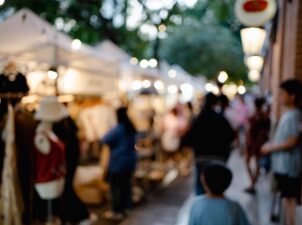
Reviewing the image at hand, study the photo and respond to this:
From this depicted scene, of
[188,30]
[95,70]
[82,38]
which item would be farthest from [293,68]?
[188,30]

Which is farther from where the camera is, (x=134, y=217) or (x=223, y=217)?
(x=134, y=217)

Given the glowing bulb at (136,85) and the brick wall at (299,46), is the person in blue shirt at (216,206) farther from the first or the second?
the glowing bulb at (136,85)

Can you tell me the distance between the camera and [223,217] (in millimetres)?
3715

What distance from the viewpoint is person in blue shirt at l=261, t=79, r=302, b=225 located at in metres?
5.64

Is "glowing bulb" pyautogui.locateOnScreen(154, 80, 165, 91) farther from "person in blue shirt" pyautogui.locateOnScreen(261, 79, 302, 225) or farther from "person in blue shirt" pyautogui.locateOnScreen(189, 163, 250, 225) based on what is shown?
"person in blue shirt" pyautogui.locateOnScreen(189, 163, 250, 225)

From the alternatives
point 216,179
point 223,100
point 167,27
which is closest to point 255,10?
point 223,100

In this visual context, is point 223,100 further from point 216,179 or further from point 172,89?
point 172,89

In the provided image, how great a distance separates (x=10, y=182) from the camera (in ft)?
16.7

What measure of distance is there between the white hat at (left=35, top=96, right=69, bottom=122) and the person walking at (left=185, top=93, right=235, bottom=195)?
1.73 metres

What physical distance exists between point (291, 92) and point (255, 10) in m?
2.27

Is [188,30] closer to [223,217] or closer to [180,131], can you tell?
[180,131]

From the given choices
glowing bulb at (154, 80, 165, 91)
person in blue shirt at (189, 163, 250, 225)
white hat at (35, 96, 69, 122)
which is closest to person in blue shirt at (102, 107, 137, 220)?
white hat at (35, 96, 69, 122)

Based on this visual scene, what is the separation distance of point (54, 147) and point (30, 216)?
2.99 ft

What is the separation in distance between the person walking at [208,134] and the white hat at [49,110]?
5.69ft
